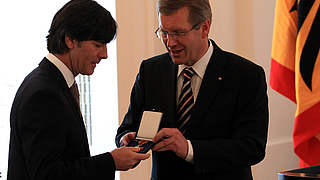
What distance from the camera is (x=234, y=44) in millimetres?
4684

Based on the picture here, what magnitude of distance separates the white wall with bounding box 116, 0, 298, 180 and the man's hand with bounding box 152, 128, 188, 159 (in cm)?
161

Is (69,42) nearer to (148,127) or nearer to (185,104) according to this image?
(148,127)

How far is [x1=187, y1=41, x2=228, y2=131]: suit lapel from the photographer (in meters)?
2.35

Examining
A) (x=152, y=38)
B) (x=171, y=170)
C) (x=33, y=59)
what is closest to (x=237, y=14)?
(x=152, y=38)

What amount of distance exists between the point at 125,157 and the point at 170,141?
251mm

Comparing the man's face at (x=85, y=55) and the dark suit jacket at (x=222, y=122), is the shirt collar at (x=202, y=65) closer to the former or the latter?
the dark suit jacket at (x=222, y=122)

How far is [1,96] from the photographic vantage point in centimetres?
349

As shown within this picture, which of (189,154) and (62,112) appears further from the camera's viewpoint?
(189,154)

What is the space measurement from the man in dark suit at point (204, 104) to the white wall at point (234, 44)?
4.46ft

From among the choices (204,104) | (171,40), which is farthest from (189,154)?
(171,40)

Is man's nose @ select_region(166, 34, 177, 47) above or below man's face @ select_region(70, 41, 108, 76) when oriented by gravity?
above

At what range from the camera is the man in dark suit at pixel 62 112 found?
1.80 metres

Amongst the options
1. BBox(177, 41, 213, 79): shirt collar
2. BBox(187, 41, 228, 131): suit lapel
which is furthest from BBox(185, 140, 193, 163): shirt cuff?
BBox(177, 41, 213, 79): shirt collar

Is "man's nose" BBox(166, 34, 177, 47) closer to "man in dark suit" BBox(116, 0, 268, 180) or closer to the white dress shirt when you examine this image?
"man in dark suit" BBox(116, 0, 268, 180)
